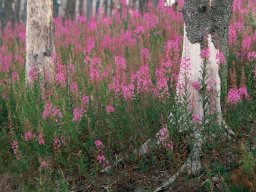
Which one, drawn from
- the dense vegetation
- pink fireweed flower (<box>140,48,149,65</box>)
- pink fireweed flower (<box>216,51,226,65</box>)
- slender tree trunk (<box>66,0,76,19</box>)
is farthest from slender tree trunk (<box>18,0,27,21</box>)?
pink fireweed flower (<box>216,51,226,65</box>)

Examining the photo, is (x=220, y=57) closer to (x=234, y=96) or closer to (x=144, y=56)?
(x=234, y=96)

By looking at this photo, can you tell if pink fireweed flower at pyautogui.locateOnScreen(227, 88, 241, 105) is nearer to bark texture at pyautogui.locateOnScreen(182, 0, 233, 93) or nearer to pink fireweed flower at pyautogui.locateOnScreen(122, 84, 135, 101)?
bark texture at pyautogui.locateOnScreen(182, 0, 233, 93)

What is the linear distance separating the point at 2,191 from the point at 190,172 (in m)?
2.25

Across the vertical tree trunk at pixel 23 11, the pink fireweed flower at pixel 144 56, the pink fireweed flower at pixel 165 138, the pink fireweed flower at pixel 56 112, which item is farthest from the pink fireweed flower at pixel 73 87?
the vertical tree trunk at pixel 23 11

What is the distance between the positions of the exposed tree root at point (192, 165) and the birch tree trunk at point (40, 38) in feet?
12.2

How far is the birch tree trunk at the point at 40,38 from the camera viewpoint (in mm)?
8516

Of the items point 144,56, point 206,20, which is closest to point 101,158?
point 206,20

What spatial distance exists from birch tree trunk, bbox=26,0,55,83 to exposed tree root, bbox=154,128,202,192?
3.72 meters

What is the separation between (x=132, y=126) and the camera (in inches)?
235

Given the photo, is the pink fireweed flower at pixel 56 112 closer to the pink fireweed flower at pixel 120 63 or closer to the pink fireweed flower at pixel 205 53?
the pink fireweed flower at pixel 120 63

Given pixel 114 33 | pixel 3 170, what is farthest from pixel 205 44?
pixel 114 33

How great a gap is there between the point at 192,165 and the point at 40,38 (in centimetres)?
414

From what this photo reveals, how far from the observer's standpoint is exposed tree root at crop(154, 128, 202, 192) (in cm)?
531

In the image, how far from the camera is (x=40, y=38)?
8578 mm
